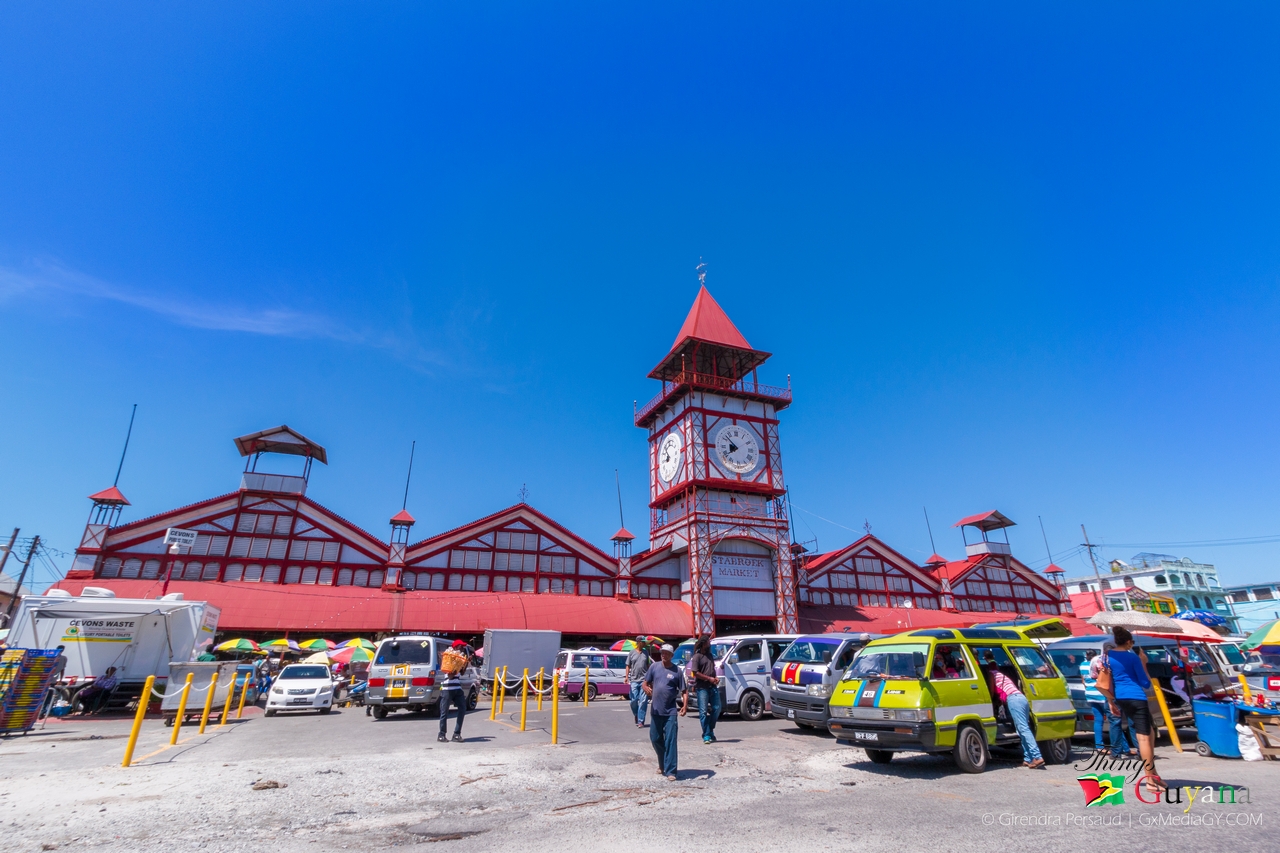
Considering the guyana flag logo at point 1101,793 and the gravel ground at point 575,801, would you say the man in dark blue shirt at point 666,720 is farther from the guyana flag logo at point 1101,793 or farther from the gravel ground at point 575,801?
the guyana flag logo at point 1101,793

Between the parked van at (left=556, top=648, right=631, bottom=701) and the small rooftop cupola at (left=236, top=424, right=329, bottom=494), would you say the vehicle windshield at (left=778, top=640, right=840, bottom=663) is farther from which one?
the small rooftop cupola at (left=236, top=424, right=329, bottom=494)

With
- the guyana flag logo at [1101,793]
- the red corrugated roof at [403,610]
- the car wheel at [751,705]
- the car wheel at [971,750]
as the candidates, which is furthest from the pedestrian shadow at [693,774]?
the red corrugated roof at [403,610]

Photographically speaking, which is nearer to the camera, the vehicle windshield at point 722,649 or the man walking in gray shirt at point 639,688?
the man walking in gray shirt at point 639,688

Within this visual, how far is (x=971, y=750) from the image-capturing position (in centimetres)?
891

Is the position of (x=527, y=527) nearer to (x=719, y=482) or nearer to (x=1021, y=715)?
(x=719, y=482)

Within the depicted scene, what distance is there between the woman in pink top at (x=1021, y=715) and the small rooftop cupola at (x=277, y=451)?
32.9 meters

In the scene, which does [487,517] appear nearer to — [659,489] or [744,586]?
[659,489]

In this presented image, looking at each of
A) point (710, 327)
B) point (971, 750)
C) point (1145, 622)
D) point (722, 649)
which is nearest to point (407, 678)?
point (722, 649)

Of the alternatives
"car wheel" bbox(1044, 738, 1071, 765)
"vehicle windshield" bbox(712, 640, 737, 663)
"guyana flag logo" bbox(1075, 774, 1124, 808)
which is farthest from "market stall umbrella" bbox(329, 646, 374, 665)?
"guyana flag logo" bbox(1075, 774, 1124, 808)

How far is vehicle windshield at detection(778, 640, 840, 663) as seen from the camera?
15.0 meters

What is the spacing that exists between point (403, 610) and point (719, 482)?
18.9 m

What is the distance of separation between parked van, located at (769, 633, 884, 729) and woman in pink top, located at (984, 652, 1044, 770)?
4434 mm

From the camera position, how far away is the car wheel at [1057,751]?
9.55m

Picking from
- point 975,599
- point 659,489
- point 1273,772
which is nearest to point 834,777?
point 1273,772
